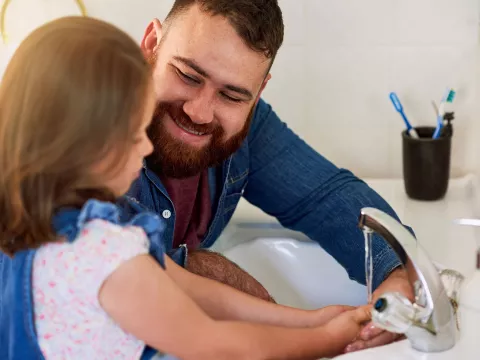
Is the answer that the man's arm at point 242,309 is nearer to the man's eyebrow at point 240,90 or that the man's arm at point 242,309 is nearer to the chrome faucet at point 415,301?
the chrome faucet at point 415,301

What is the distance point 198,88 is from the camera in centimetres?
126

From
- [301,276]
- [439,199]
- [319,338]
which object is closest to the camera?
[319,338]

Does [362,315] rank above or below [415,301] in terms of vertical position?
below

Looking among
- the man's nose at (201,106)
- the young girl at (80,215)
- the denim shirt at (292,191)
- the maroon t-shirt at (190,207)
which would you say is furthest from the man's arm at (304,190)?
the young girl at (80,215)

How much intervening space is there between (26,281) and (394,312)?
16.6 inches

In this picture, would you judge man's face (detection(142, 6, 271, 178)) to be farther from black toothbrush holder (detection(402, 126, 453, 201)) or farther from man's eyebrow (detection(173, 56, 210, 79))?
black toothbrush holder (detection(402, 126, 453, 201))

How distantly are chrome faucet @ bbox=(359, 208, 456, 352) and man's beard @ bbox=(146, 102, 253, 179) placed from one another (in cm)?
48

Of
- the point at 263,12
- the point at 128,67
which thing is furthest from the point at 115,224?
the point at 263,12

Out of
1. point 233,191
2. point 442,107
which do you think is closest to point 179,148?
point 233,191

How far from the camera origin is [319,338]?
3.42ft

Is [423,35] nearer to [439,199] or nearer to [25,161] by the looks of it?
[439,199]

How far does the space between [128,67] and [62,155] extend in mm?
121

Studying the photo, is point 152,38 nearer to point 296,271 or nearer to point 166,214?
point 166,214

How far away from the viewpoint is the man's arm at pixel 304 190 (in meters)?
1.40
